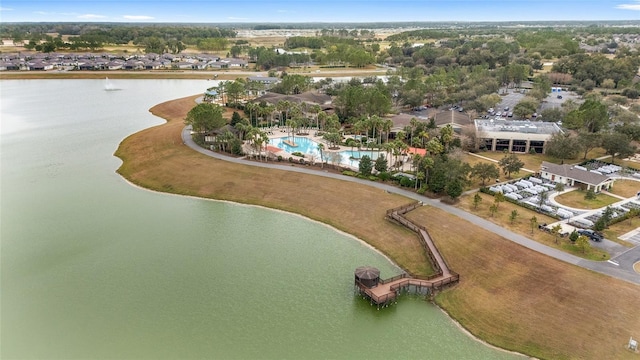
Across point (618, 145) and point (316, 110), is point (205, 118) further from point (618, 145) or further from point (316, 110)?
point (618, 145)

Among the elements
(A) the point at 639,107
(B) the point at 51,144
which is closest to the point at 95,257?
(B) the point at 51,144

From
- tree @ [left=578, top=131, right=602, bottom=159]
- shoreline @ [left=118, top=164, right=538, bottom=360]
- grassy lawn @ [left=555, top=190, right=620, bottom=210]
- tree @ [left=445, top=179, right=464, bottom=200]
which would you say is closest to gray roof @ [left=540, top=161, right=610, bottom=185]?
grassy lawn @ [left=555, top=190, right=620, bottom=210]

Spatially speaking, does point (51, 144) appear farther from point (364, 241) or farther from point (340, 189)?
point (364, 241)

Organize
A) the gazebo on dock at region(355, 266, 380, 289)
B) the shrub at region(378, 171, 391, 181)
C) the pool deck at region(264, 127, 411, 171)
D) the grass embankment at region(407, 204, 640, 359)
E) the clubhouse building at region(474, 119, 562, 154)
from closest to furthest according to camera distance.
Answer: the grass embankment at region(407, 204, 640, 359), the gazebo on dock at region(355, 266, 380, 289), the shrub at region(378, 171, 391, 181), the pool deck at region(264, 127, 411, 171), the clubhouse building at region(474, 119, 562, 154)

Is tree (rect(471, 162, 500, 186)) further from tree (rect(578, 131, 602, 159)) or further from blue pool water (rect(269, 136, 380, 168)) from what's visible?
tree (rect(578, 131, 602, 159))

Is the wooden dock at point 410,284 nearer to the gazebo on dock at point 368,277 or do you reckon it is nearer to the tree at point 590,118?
the gazebo on dock at point 368,277

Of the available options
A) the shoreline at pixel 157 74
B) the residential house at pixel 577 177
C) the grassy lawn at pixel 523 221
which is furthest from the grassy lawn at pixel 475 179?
the shoreline at pixel 157 74

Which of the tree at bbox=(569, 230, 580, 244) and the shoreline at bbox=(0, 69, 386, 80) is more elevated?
the shoreline at bbox=(0, 69, 386, 80)
